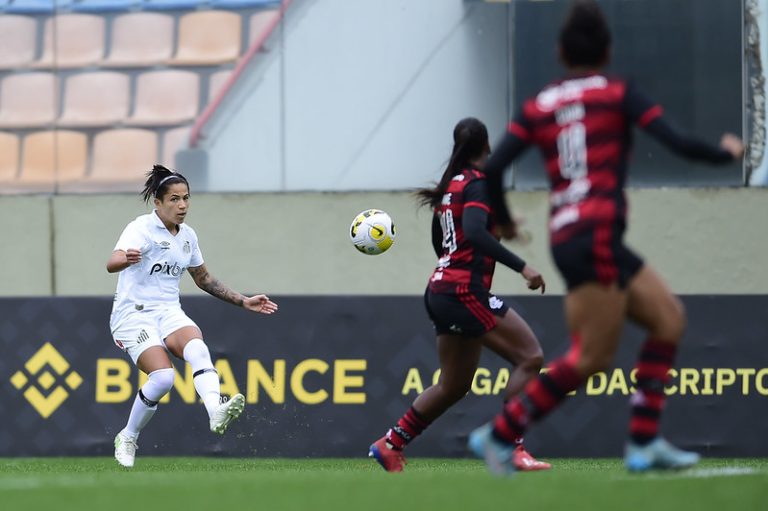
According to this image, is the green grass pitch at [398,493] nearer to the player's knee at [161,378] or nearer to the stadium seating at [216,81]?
the player's knee at [161,378]

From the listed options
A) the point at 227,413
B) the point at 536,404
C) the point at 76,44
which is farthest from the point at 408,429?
the point at 76,44

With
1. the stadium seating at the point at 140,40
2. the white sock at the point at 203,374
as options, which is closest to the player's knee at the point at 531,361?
the white sock at the point at 203,374

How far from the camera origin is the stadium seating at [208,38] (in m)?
14.6

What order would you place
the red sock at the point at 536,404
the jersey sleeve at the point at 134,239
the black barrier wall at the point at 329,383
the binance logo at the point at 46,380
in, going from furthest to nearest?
the binance logo at the point at 46,380, the black barrier wall at the point at 329,383, the jersey sleeve at the point at 134,239, the red sock at the point at 536,404

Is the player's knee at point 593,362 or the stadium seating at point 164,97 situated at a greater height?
the stadium seating at point 164,97

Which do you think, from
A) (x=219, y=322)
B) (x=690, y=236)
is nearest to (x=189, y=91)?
(x=219, y=322)

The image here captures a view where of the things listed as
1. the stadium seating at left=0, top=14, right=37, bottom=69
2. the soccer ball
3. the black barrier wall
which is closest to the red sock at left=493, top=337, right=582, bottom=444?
the soccer ball

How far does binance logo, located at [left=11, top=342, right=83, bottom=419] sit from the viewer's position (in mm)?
11039

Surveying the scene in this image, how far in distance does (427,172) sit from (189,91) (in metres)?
2.74

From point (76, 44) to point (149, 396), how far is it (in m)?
7.10

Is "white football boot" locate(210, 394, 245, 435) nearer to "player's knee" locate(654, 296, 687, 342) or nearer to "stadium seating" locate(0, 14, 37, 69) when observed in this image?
"player's knee" locate(654, 296, 687, 342)

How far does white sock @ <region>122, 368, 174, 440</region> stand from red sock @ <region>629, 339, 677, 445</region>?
3.88 m

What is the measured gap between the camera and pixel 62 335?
11.1m

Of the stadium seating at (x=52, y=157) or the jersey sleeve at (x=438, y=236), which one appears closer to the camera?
the jersey sleeve at (x=438, y=236)
